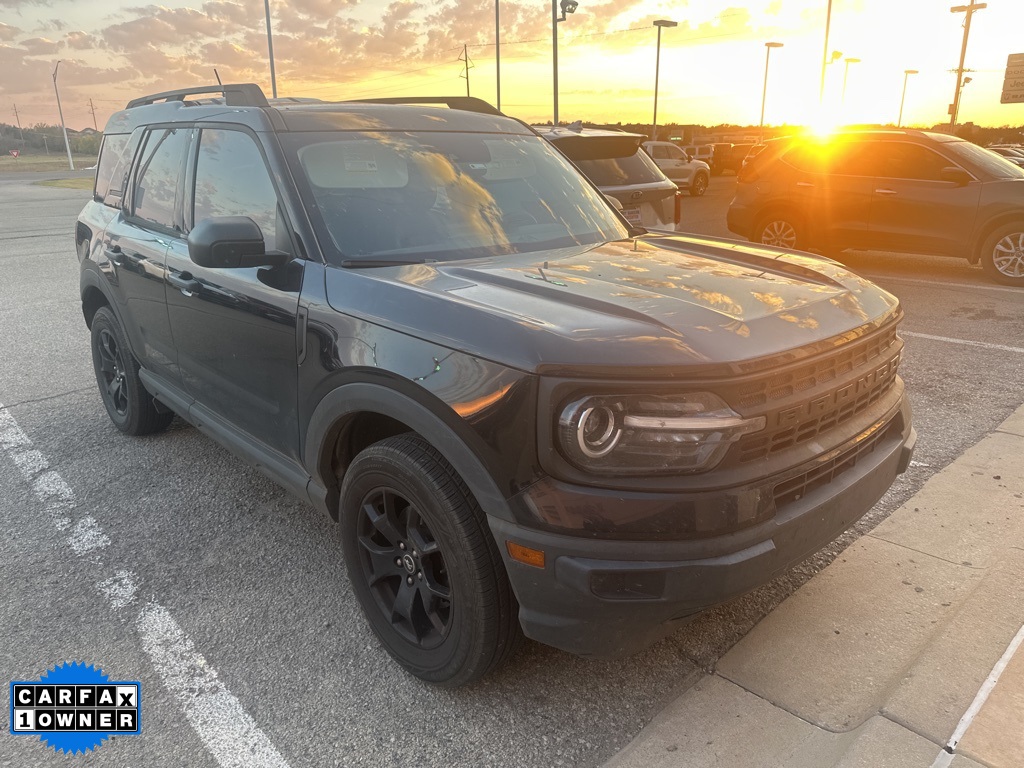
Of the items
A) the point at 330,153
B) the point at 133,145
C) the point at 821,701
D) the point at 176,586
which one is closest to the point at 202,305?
the point at 330,153

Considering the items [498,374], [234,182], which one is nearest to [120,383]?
[234,182]

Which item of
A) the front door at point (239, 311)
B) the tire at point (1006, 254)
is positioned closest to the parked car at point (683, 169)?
the tire at point (1006, 254)

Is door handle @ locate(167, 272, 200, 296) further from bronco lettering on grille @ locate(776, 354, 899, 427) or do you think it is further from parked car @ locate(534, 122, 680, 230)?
parked car @ locate(534, 122, 680, 230)

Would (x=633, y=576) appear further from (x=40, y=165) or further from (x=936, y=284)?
(x=40, y=165)

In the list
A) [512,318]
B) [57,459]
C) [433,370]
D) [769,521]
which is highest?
[512,318]

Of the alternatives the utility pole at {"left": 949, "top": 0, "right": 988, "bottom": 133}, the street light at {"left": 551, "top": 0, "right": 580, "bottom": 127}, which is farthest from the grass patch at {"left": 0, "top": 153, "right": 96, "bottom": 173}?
the utility pole at {"left": 949, "top": 0, "right": 988, "bottom": 133}

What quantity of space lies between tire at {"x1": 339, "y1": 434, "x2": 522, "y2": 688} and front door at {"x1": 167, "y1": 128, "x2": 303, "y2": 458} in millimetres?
559

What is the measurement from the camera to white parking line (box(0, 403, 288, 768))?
92.0 inches

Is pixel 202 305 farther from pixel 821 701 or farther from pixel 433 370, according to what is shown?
pixel 821 701

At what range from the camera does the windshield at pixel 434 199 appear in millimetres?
2932

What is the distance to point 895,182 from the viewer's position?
9.30 meters

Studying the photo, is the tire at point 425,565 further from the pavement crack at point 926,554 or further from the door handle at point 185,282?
the pavement crack at point 926,554

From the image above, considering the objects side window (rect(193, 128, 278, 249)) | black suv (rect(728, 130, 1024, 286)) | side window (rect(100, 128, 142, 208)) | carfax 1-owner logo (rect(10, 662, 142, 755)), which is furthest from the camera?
black suv (rect(728, 130, 1024, 286))

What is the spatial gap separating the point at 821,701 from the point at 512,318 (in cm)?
154
